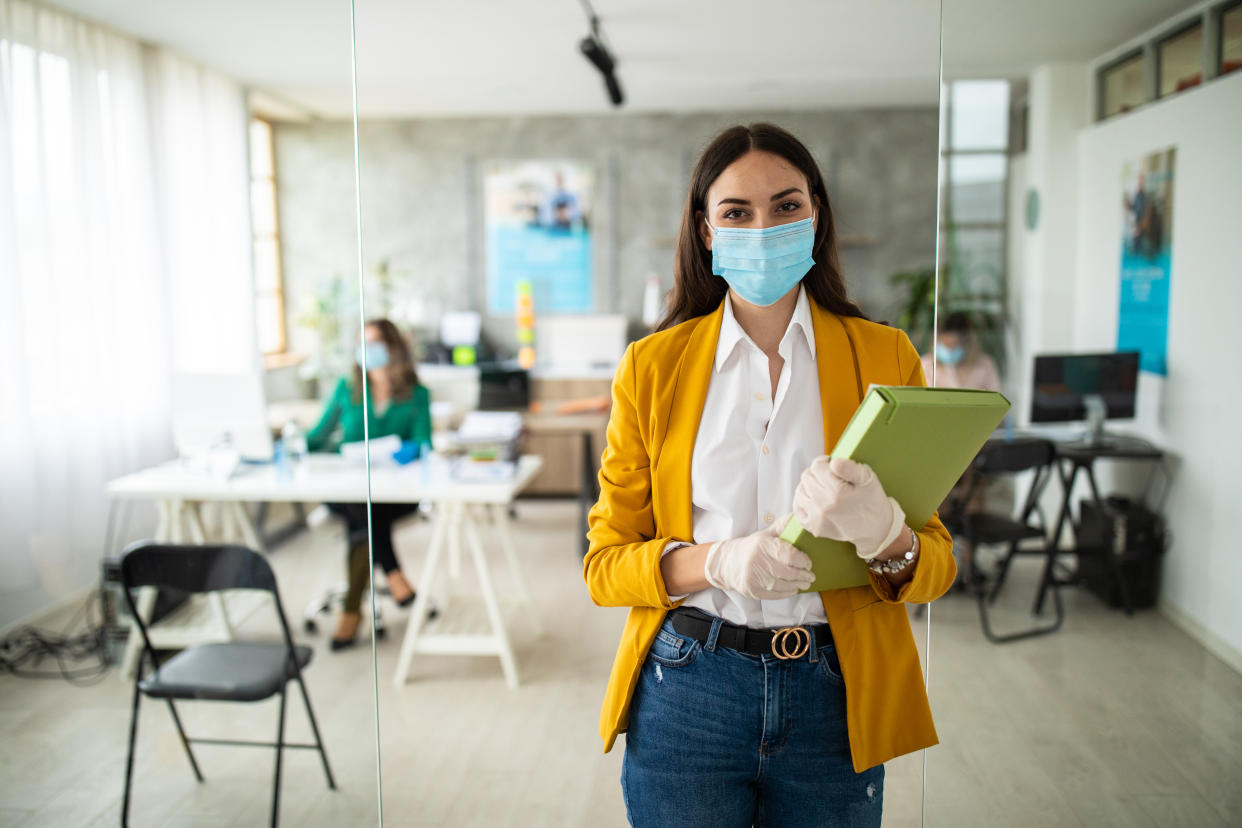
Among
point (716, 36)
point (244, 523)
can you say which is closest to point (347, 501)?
point (244, 523)

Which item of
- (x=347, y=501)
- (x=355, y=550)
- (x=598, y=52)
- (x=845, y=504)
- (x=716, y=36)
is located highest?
(x=598, y=52)

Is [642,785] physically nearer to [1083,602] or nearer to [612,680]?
[612,680]

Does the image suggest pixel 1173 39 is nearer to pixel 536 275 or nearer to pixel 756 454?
pixel 756 454

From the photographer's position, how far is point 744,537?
1.04 meters

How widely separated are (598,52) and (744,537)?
280cm

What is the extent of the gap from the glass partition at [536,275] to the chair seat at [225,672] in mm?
427

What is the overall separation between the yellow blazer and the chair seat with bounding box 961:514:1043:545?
1893 mm

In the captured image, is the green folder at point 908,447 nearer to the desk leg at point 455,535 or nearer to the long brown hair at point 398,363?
the desk leg at point 455,535

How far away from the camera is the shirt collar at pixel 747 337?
114cm

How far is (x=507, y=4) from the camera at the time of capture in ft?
7.80

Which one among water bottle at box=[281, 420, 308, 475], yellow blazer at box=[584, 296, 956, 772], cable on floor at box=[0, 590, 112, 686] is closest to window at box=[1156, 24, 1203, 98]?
yellow blazer at box=[584, 296, 956, 772]

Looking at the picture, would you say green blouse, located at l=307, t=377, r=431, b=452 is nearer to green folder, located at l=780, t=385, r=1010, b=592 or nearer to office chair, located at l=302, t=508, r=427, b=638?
office chair, located at l=302, t=508, r=427, b=638

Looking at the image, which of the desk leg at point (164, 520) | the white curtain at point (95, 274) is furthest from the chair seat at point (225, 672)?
the white curtain at point (95, 274)

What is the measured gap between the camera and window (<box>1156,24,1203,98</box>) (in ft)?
6.59
